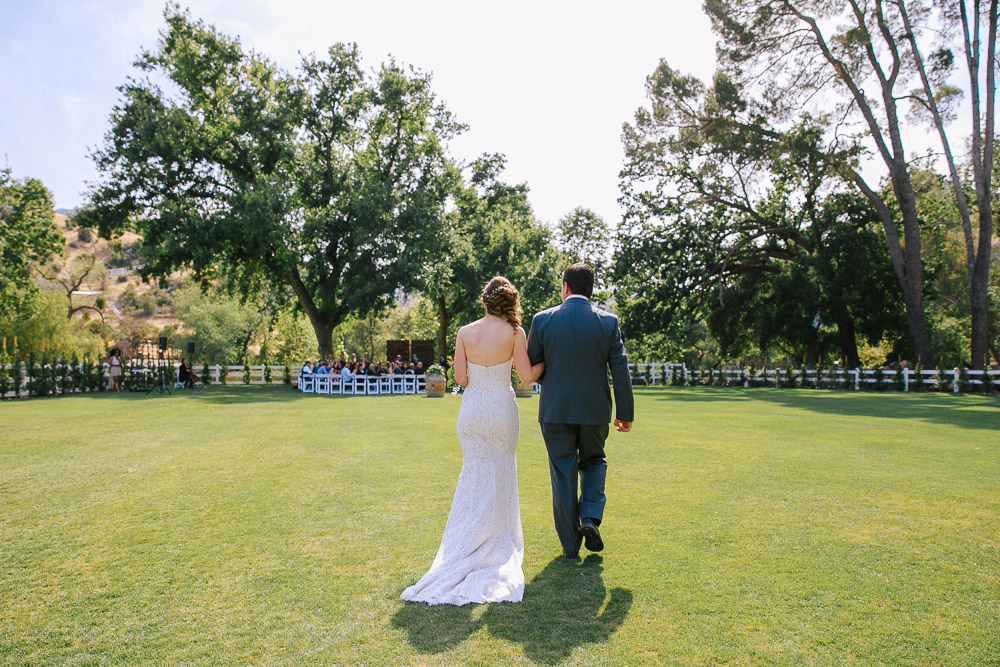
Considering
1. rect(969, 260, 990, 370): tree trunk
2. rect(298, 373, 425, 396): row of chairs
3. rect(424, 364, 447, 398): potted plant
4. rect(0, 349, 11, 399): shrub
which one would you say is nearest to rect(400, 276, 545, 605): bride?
rect(424, 364, 447, 398): potted plant

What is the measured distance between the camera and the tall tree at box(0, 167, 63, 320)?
115 feet

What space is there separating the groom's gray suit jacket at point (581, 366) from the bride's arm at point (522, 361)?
0.12 m

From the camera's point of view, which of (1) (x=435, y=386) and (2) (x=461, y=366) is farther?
(1) (x=435, y=386)

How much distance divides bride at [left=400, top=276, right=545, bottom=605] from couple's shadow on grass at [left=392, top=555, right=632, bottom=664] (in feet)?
1.20

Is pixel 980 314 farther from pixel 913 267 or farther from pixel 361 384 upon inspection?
pixel 361 384

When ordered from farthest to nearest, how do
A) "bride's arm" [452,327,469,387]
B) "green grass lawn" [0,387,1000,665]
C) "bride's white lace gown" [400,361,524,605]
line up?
"bride's arm" [452,327,469,387]
"bride's white lace gown" [400,361,524,605]
"green grass lawn" [0,387,1000,665]

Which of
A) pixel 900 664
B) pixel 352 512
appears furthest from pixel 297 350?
pixel 900 664

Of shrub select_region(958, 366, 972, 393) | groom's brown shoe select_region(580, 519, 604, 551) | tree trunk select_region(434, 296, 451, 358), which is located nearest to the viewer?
groom's brown shoe select_region(580, 519, 604, 551)

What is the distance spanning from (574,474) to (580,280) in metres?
1.45

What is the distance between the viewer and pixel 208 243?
29625mm

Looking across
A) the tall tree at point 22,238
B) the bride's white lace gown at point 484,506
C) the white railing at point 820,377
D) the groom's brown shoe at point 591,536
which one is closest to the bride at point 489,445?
the bride's white lace gown at point 484,506

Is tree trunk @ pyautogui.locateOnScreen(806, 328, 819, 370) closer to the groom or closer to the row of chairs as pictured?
the row of chairs

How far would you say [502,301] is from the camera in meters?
4.74

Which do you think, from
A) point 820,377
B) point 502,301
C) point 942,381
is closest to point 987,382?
point 942,381
